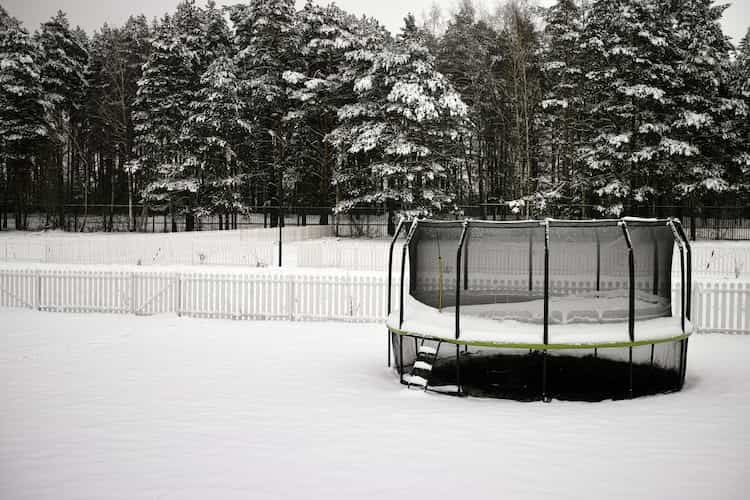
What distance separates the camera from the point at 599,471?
18.4 ft

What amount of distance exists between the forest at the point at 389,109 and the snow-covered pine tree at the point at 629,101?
0.11 meters

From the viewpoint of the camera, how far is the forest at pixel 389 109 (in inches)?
1383

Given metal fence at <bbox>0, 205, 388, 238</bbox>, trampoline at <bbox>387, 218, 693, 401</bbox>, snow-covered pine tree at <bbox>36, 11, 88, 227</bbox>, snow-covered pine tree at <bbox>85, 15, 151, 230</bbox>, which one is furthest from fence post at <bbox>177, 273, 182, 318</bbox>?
snow-covered pine tree at <bbox>36, 11, 88, 227</bbox>

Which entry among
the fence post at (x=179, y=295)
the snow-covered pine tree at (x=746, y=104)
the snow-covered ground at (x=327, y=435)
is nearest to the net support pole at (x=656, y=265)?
the snow-covered ground at (x=327, y=435)

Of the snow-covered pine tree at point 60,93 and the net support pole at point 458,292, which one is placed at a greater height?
the snow-covered pine tree at point 60,93

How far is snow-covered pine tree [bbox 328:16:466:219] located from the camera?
35031 millimetres

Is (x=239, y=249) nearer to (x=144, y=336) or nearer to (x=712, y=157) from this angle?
(x=144, y=336)

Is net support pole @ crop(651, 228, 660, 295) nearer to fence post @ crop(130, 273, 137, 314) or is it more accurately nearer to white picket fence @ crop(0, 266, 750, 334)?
white picket fence @ crop(0, 266, 750, 334)

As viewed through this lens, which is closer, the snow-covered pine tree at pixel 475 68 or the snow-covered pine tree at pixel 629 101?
the snow-covered pine tree at pixel 629 101

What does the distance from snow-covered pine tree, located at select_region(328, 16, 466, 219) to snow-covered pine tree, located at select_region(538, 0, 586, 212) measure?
577 centimetres

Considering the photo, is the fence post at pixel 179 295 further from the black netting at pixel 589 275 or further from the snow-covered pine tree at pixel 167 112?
the snow-covered pine tree at pixel 167 112

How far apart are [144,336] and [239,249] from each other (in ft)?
45.4

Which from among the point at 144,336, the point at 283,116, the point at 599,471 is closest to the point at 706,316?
the point at 599,471

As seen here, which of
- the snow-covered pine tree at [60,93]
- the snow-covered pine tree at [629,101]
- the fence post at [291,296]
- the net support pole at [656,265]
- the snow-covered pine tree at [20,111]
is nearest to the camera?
the net support pole at [656,265]
